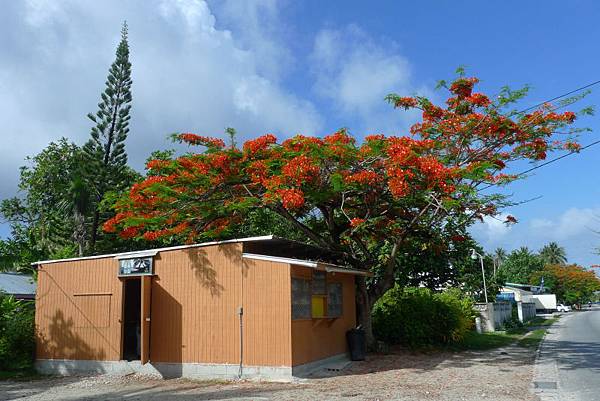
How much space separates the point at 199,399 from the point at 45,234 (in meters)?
19.7

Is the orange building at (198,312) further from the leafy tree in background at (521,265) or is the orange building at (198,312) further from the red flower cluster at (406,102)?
the leafy tree in background at (521,265)

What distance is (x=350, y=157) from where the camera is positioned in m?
13.1

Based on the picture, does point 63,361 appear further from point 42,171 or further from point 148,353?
point 42,171

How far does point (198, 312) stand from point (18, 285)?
17.5m

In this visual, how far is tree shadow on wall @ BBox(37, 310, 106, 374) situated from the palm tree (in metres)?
94.8

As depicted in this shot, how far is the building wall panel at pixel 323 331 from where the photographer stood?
11.7m

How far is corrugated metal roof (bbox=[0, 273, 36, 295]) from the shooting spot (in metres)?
24.3

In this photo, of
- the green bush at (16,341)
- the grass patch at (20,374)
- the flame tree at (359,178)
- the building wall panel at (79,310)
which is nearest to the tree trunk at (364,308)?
the flame tree at (359,178)

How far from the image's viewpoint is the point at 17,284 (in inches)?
1017

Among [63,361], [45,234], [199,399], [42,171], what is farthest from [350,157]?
[42,171]

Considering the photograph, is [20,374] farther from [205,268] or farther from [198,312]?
[205,268]

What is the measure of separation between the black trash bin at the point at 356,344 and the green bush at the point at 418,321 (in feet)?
11.1

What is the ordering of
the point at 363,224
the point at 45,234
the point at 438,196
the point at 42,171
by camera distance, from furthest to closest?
the point at 42,171 < the point at 45,234 < the point at 363,224 < the point at 438,196

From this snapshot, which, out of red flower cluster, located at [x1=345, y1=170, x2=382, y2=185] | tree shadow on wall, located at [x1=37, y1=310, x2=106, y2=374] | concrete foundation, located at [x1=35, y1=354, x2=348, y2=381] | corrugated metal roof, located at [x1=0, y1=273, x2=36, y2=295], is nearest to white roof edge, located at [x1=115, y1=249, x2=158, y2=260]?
tree shadow on wall, located at [x1=37, y1=310, x2=106, y2=374]
